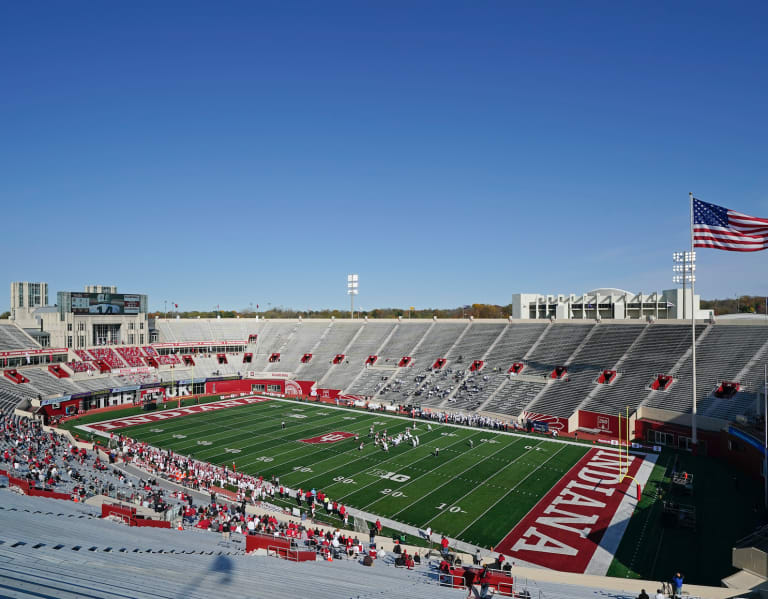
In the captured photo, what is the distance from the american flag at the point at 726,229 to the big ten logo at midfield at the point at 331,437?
2513cm

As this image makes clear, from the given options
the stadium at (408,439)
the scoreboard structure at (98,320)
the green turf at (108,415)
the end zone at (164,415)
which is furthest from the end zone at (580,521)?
the scoreboard structure at (98,320)

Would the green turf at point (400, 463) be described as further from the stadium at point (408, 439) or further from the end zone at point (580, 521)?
the end zone at point (580, 521)

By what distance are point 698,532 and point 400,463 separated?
50.2 feet

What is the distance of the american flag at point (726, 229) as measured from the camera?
2425 centimetres

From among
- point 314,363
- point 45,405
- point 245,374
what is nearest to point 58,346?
point 45,405

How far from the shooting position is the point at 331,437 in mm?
36500

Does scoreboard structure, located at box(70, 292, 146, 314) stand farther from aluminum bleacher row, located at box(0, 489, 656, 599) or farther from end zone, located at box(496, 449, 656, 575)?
end zone, located at box(496, 449, 656, 575)

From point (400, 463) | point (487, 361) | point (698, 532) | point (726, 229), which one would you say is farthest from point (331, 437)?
point (726, 229)

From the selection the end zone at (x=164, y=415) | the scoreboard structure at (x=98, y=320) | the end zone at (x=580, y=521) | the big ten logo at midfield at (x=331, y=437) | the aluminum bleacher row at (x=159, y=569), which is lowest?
the end zone at (x=580, y=521)

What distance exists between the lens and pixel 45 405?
41031 mm

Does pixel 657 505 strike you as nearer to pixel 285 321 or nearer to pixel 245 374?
pixel 245 374

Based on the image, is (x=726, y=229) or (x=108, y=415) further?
(x=108, y=415)

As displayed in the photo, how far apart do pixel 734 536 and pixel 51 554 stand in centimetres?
2302

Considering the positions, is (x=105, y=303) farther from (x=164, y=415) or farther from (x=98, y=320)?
(x=164, y=415)
